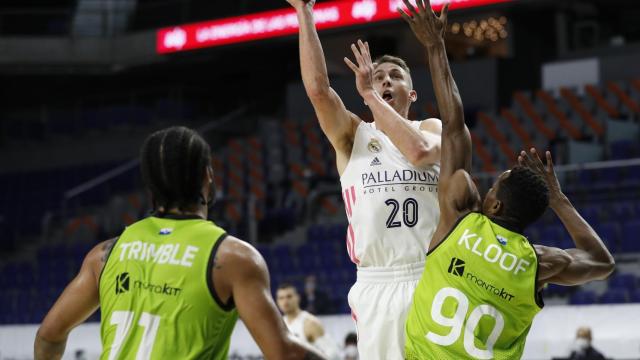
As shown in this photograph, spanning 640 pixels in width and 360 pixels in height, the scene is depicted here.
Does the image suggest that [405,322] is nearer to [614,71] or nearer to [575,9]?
[614,71]

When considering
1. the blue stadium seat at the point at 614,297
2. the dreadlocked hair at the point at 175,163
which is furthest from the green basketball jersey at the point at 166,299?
the blue stadium seat at the point at 614,297

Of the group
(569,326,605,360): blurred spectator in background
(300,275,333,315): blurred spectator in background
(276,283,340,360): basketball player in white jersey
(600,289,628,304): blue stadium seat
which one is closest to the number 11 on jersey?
(276,283,340,360): basketball player in white jersey

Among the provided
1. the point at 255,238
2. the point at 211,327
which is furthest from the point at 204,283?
the point at 255,238

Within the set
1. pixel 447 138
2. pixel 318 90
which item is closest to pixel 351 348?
pixel 318 90

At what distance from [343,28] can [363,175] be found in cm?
1146

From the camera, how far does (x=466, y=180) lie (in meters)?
4.20

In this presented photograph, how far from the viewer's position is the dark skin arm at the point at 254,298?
314 centimetres

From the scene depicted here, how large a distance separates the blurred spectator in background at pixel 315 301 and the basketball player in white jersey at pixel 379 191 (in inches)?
318

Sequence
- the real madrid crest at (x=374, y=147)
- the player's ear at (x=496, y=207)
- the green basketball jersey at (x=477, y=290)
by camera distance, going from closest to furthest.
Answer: the green basketball jersey at (x=477, y=290), the player's ear at (x=496, y=207), the real madrid crest at (x=374, y=147)

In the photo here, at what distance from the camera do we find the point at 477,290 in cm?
408

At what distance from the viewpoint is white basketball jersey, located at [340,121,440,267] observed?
482 centimetres

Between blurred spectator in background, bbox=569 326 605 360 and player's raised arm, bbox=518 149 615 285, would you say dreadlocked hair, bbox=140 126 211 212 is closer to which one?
player's raised arm, bbox=518 149 615 285

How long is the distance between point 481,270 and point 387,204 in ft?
2.86

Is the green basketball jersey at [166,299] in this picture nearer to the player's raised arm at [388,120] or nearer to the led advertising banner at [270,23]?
the player's raised arm at [388,120]
